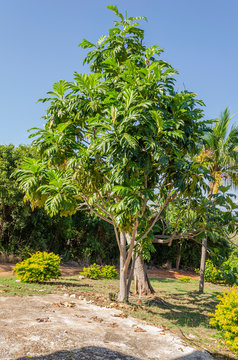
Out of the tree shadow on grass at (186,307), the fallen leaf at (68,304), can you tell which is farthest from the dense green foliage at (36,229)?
the fallen leaf at (68,304)

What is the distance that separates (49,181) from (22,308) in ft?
8.92

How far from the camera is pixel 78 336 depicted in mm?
4332

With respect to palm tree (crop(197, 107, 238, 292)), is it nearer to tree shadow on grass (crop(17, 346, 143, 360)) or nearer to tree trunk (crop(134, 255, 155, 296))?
tree trunk (crop(134, 255, 155, 296))

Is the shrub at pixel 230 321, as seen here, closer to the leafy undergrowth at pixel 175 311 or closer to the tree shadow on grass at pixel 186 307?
the leafy undergrowth at pixel 175 311

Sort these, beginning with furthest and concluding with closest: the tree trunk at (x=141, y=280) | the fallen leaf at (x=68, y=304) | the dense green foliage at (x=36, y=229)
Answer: the dense green foliage at (x=36, y=229) → the tree trunk at (x=141, y=280) → the fallen leaf at (x=68, y=304)

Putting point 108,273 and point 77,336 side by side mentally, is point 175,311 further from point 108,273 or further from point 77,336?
point 108,273

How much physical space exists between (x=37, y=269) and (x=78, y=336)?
5.07 m

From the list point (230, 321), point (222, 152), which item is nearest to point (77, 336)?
point (230, 321)

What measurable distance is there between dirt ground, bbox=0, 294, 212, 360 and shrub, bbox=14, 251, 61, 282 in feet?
8.77

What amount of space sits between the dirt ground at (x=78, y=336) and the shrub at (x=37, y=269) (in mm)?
2672

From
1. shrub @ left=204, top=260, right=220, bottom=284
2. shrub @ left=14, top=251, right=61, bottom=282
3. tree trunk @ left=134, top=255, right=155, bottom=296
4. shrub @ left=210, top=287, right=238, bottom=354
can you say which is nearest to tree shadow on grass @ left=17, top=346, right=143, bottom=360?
shrub @ left=210, top=287, right=238, bottom=354

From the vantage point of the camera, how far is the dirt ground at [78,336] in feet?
12.1

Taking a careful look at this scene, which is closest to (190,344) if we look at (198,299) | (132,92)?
(132,92)

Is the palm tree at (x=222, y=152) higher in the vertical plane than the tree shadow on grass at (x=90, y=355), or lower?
higher
